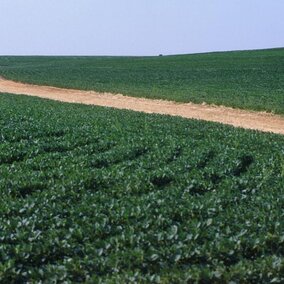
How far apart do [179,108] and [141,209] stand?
865 inches

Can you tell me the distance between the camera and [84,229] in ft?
30.0

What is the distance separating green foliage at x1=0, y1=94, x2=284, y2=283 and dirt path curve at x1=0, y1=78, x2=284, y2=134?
27.7 ft

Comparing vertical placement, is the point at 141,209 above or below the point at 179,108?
above

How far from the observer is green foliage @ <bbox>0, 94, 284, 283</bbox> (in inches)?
313

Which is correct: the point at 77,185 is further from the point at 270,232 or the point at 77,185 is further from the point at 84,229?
the point at 270,232

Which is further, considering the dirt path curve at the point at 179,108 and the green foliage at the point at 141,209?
the dirt path curve at the point at 179,108

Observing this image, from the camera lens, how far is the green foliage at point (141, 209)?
7938 millimetres

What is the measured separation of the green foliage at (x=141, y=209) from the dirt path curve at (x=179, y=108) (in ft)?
27.7

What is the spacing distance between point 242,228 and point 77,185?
156 inches

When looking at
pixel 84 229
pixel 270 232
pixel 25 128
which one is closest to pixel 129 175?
pixel 84 229

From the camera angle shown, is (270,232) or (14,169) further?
(14,169)

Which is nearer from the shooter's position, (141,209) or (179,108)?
(141,209)

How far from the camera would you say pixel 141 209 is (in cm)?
1002

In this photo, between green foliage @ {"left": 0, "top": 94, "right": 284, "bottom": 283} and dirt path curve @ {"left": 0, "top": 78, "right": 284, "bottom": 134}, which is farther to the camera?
dirt path curve @ {"left": 0, "top": 78, "right": 284, "bottom": 134}
